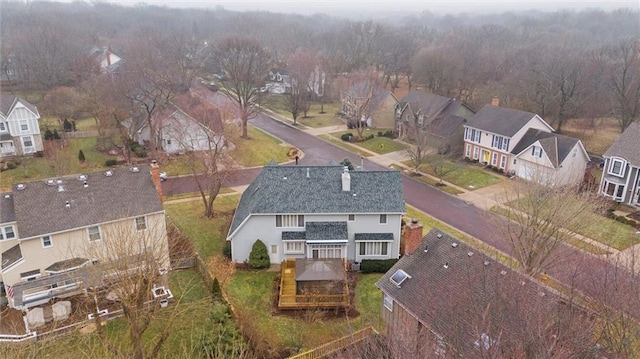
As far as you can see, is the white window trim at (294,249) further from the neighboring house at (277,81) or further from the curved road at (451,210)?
the neighboring house at (277,81)

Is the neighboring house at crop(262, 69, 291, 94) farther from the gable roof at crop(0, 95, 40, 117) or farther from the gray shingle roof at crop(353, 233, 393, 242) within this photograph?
the gray shingle roof at crop(353, 233, 393, 242)

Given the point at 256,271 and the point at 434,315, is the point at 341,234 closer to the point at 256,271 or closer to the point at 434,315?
the point at 256,271

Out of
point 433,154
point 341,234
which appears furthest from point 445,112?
point 341,234

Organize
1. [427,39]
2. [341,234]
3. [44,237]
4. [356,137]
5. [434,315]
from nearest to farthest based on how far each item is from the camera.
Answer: [434,315], [44,237], [341,234], [356,137], [427,39]

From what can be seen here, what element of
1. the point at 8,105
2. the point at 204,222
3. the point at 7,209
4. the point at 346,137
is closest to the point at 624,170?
the point at 346,137

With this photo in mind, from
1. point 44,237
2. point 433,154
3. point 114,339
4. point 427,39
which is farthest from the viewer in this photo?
point 427,39

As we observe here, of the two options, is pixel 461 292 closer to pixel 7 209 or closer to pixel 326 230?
pixel 326 230
